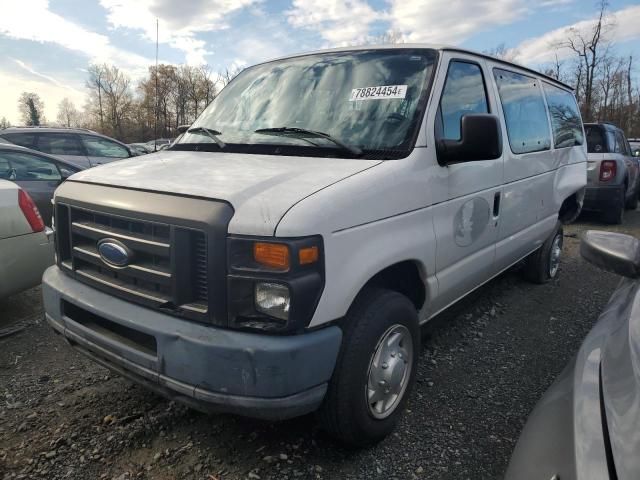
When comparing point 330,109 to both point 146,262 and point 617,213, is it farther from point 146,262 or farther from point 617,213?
point 617,213

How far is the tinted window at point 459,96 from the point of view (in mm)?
2877

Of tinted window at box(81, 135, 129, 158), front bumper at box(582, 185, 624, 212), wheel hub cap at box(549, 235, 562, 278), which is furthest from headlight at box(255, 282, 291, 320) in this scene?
tinted window at box(81, 135, 129, 158)

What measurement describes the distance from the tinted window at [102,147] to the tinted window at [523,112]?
26.8ft

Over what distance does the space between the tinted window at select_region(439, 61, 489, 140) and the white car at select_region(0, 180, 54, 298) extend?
3.32 meters

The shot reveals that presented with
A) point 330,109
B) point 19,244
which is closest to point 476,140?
point 330,109

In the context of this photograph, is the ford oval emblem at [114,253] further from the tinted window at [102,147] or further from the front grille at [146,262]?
the tinted window at [102,147]

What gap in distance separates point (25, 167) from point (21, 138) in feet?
11.0

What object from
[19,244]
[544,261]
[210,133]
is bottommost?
[544,261]

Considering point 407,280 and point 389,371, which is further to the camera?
point 407,280

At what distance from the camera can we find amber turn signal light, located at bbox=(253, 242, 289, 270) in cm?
187

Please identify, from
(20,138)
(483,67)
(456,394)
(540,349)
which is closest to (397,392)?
(456,394)

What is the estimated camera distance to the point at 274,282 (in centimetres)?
189

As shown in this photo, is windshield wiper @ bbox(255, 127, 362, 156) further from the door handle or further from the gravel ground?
the gravel ground

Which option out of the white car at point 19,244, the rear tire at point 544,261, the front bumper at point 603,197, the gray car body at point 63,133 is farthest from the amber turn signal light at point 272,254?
the front bumper at point 603,197
